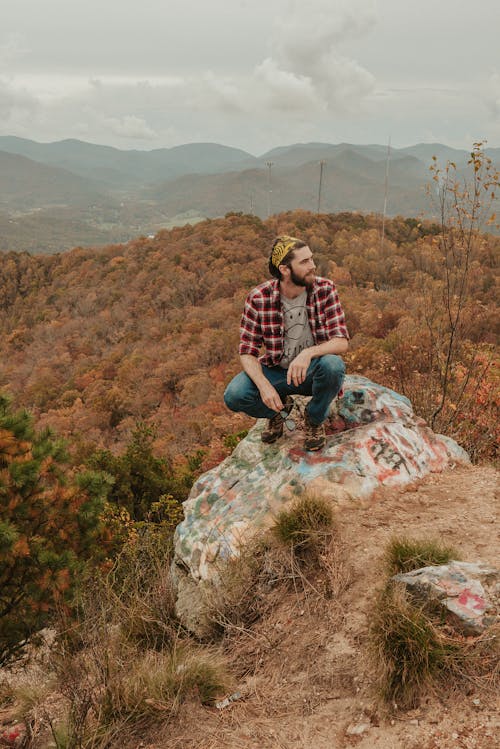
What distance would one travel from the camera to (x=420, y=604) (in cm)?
211

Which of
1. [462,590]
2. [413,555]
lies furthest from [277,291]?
[462,590]

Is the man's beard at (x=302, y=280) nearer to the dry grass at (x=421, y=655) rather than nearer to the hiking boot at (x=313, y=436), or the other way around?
the hiking boot at (x=313, y=436)

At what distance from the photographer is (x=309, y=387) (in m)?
3.48

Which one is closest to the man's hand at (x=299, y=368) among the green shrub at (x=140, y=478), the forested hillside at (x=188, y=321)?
the forested hillside at (x=188, y=321)

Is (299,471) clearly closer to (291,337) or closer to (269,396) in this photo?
(269,396)

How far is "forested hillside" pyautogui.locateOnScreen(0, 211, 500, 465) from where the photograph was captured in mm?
Answer: 11928

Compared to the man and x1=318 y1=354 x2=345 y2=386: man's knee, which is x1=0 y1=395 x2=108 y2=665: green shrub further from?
x1=318 y1=354 x2=345 y2=386: man's knee

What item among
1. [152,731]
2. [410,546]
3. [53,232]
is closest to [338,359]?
[410,546]

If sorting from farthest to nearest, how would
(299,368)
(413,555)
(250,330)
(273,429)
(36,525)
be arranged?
(36,525)
(273,429)
(250,330)
(299,368)
(413,555)

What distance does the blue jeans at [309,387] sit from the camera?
10.6 feet

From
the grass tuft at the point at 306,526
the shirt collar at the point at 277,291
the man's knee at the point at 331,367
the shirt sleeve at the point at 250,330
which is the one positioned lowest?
the grass tuft at the point at 306,526

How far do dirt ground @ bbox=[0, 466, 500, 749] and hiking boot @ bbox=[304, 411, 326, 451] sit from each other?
A: 530mm

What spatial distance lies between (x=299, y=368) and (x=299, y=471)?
742 millimetres

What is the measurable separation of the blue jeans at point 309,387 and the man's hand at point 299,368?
4.9 inches
